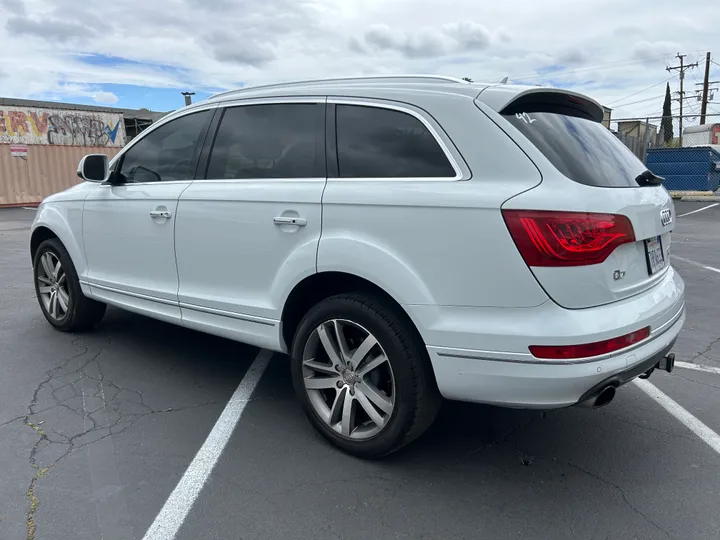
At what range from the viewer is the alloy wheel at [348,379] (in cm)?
289

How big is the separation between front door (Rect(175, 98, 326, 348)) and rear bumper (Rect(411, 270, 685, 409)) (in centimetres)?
87

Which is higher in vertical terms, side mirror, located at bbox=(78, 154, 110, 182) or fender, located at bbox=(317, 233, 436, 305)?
side mirror, located at bbox=(78, 154, 110, 182)

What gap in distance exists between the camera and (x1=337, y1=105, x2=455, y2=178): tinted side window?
2.75 meters

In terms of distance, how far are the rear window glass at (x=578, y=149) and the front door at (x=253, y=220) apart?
3.55 ft

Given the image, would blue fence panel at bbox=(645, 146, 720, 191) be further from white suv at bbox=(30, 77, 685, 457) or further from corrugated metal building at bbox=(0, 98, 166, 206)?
corrugated metal building at bbox=(0, 98, 166, 206)

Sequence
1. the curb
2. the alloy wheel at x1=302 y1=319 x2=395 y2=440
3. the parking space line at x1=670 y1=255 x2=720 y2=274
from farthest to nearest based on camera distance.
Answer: the curb, the parking space line at x1=670 y1=255 x2=720 y2=274, the alloy wheel at x1=302 y1=319 x2=395 y2=440

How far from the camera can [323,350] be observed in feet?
10.4

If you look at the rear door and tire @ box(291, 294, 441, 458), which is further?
tire @ box(291, 294, 441, 458)

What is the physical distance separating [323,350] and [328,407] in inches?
12.2

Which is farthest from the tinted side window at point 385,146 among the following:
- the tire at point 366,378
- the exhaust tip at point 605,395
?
the exhaust tip at point 605,395

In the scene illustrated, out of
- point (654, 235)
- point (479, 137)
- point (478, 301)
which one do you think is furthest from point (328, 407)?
point (654, 235)

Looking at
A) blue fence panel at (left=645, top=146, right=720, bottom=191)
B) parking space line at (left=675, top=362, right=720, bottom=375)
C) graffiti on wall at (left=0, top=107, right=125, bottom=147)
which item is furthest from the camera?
graffiti on wall at (left=0, top=107, right=125, bottom=147)

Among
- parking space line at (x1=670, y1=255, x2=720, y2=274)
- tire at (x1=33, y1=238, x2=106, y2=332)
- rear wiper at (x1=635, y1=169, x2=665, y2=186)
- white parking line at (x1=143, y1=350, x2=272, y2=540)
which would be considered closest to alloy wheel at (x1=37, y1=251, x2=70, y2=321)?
tire at (x1=33, y1=238, x2=106, y2=332)

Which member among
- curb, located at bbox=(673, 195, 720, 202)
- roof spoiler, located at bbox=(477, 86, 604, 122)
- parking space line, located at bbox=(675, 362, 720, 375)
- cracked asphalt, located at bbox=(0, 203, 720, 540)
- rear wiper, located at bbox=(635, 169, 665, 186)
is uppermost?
roof spoiler, located at bbox=(477, 86, 604, 122)
